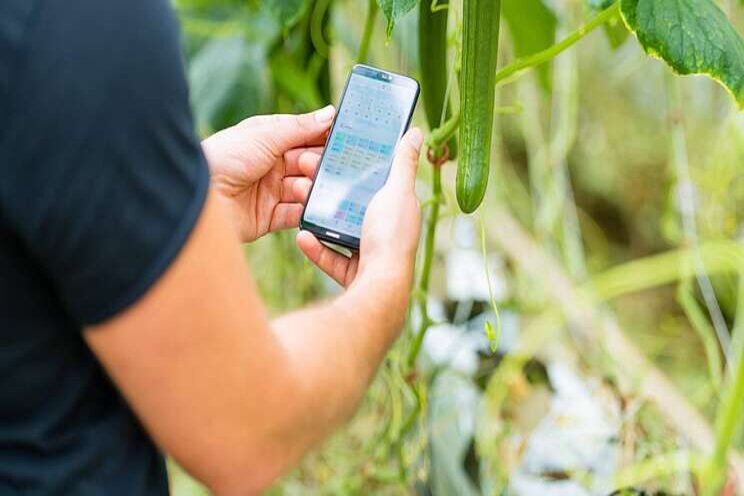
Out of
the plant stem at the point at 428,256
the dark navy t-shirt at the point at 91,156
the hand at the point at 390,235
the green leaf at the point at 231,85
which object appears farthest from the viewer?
the green leaf at the point at 231,85

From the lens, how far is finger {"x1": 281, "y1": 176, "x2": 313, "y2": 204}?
2.74 feet

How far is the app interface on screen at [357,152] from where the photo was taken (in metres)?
0.79

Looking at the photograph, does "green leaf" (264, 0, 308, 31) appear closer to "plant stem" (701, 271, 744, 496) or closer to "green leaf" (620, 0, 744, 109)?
"green leaf" (620, 0, 744, 109)

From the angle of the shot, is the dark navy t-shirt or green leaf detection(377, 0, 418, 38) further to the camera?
green leaf detection(377, 0, 418, 38)

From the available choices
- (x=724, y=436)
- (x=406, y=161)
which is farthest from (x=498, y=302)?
(x=406, y=161)

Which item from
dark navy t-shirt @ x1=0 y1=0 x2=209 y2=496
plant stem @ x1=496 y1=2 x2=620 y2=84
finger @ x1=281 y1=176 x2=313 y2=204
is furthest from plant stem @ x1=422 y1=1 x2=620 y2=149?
dark navy t-shirt @ x1=0 y1=0 x2=209 y2=496

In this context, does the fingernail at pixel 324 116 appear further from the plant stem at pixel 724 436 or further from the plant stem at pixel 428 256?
the plant stem at pixel 724 436

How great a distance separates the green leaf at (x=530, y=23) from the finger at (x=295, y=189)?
1.16 feet

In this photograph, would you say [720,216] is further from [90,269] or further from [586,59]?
[90,269]

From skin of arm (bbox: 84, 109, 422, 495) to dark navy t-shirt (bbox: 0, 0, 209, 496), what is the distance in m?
0.01

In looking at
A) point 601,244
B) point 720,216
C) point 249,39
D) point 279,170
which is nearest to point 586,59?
point 601,244

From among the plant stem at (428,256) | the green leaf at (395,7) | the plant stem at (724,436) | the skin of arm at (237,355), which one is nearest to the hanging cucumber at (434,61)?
the plant stem at (428,256)

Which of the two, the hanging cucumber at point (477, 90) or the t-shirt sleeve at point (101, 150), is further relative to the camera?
the hanging cucumber at point (477, 90)

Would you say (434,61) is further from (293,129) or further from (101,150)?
(101,150)
